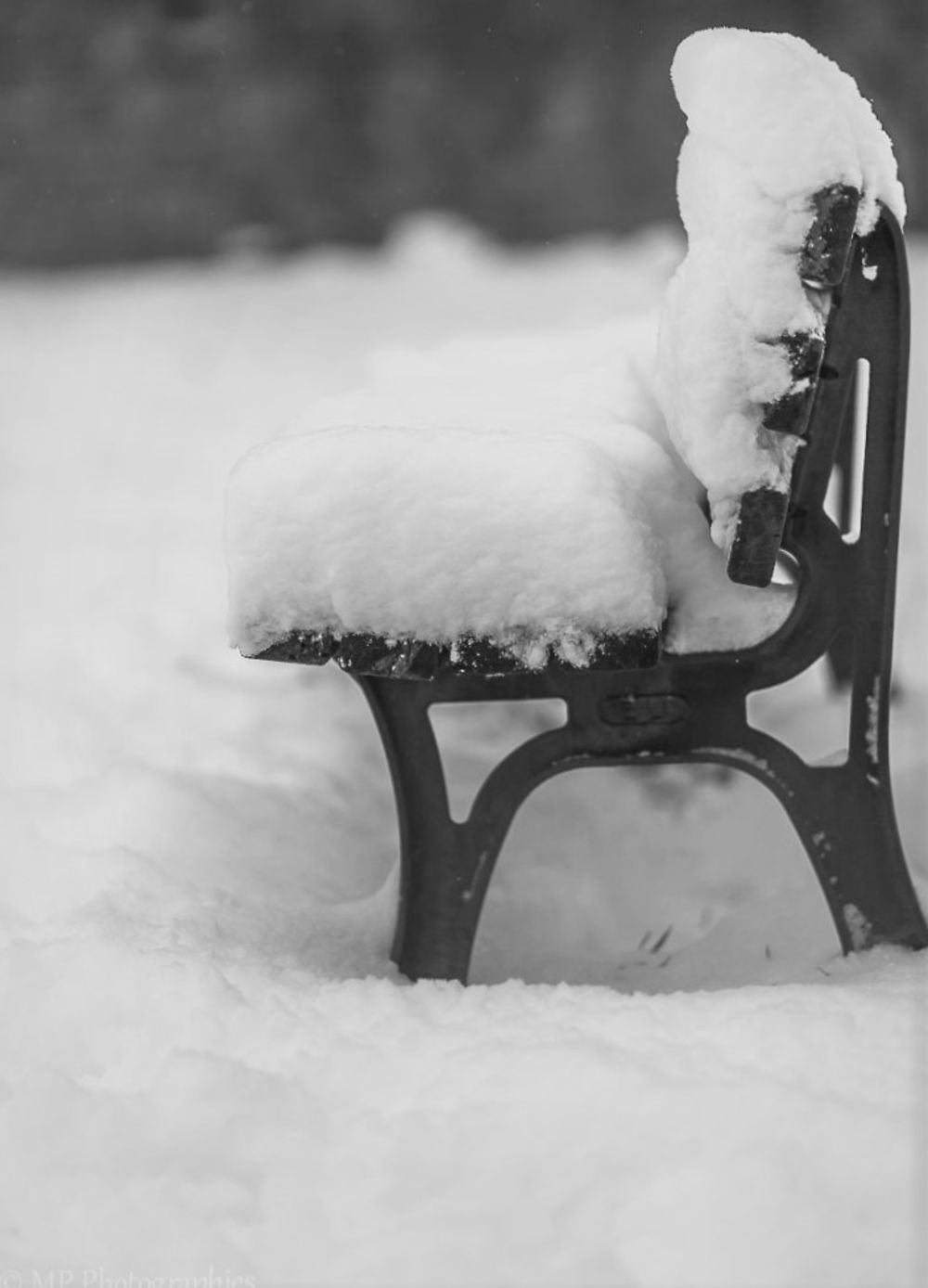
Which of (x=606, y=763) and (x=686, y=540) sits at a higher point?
(x=686, y=540)

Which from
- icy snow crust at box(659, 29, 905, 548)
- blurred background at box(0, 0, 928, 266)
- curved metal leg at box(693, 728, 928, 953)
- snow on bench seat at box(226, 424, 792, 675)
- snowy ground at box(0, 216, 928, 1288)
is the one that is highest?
blurred background at box(0, 0, 928, 266)

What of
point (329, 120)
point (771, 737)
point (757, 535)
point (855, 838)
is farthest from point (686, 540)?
point (329, 120)

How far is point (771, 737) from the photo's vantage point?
1.61m

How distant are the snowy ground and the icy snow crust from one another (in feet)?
1.75

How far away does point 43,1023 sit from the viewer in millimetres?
1403

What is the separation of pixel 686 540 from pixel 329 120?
3.91 m

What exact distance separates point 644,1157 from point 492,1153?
0.12 metres

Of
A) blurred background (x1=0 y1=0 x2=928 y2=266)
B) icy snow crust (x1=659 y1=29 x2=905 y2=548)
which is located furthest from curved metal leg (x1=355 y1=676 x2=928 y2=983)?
blurred background (x1=0 y1=0 x2=928 y2=266)

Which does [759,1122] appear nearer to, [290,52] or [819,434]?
[819,434]

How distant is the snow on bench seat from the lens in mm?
1429

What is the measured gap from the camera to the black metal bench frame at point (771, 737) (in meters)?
1.56

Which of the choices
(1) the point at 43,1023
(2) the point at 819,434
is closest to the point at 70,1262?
(1) the point at 43,1023

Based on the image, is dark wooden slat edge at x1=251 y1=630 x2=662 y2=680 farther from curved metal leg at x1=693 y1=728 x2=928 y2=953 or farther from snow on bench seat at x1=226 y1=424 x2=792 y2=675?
curved metal leg at x1=693 y1=728 x2=928 y2=953

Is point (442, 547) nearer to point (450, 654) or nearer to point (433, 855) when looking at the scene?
point (450, 654)
